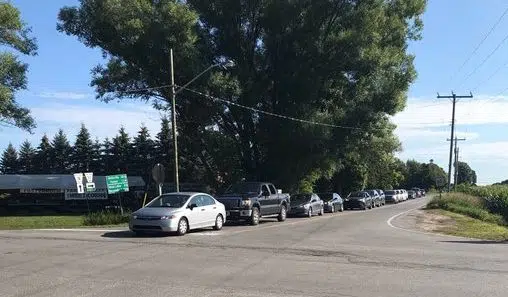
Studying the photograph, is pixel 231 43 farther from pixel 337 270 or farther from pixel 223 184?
pixel 337 270

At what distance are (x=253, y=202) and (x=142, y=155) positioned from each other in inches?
1940

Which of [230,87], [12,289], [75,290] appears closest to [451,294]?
[75,290]

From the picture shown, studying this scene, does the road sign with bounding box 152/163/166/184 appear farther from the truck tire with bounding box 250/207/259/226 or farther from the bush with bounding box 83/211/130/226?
the truck tire with bounding box 250/207/259/226

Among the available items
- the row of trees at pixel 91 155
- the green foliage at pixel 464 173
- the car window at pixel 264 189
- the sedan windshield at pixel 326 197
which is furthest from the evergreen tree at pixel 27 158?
the green foliage at pixel 464 173

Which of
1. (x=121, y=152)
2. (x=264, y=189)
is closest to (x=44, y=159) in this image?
(x=121, y=152)

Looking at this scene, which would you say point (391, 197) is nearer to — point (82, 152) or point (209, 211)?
point (82, 152)

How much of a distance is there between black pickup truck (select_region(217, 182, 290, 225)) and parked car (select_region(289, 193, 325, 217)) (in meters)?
5.77

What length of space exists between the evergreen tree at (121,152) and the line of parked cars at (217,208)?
40170mm

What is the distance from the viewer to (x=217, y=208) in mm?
22234

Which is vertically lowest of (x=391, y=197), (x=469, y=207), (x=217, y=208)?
(x=391, y=197)

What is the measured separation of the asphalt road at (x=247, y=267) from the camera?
9.36 metres

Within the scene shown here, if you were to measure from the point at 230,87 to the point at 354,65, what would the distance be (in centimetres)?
903

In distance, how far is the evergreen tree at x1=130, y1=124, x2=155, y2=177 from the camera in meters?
71.9

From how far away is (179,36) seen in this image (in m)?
36.6
